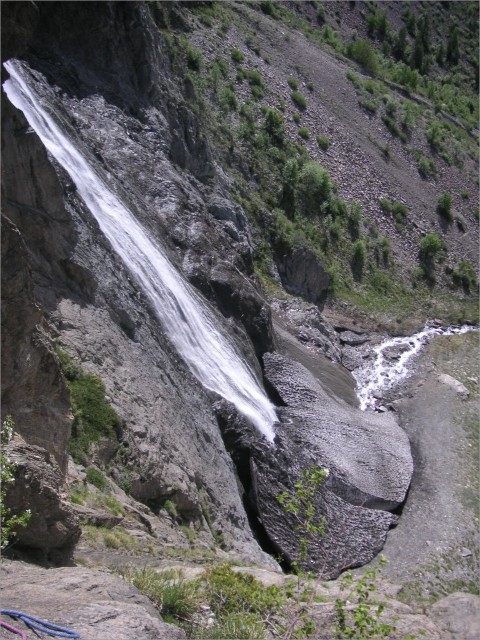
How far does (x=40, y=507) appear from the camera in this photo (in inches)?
357

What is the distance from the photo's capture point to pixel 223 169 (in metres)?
40.2

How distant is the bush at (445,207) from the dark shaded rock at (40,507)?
48.3m

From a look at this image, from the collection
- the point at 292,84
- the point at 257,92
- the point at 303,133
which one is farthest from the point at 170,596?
the point at 292,84

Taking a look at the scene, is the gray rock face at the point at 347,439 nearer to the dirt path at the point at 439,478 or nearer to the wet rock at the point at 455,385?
the dirt path at the point at 439,478

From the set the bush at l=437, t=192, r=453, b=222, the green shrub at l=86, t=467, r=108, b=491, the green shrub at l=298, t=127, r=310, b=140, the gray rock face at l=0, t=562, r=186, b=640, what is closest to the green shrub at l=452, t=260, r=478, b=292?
the bush at l=437, t=192, r=453, b=222

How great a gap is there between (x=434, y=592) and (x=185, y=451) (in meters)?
7.98

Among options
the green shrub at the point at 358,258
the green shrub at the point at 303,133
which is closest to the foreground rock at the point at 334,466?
the green shrub at the point at 358,258

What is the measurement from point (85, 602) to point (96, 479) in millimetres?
6618

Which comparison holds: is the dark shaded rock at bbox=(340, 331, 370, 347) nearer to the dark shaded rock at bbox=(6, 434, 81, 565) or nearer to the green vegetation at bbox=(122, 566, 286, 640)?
the green vegetation at bbox=(122, 566, 286, 640)

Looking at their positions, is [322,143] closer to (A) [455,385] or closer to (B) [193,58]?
(B) [193,58]

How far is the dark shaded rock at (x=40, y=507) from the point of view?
8867 millimetres

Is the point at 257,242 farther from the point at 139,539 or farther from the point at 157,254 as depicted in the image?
the point at 139,539

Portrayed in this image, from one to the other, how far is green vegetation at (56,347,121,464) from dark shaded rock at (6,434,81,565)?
4.51 metres

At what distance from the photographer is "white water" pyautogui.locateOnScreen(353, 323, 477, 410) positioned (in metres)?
32.5
